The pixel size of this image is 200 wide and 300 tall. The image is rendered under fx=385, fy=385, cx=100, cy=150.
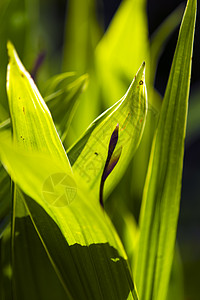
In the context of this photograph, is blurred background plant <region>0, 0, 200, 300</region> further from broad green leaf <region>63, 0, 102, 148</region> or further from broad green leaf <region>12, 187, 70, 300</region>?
broad green leaf <region>12, 187, 70, 300</region>

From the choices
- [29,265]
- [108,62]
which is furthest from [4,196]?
[108,62]

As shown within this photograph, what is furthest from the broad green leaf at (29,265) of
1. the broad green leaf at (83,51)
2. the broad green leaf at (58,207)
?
the broad green leaf at (83,51)

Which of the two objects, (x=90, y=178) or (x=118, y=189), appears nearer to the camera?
(x=90, y=178)

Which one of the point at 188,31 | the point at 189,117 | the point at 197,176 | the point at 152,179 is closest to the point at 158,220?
the point at 152,179

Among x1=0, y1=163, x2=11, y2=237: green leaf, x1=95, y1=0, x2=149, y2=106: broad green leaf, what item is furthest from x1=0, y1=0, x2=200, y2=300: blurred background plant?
x1=0, y1=163, x2=11, y2=237: green leaf

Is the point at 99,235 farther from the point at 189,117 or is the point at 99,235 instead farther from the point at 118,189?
the point at 189,117

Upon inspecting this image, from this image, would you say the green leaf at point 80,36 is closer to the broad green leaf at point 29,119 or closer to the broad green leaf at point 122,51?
the broad green leaf at point 122,51
